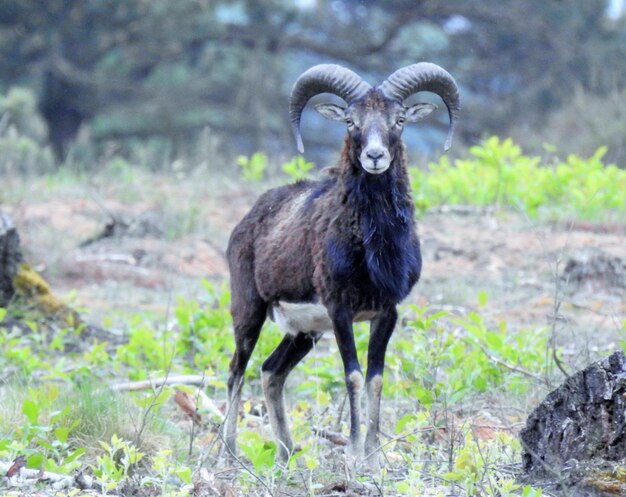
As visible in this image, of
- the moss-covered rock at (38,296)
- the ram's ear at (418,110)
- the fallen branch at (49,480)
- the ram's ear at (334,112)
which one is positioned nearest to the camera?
the fallen branch at (49,480)

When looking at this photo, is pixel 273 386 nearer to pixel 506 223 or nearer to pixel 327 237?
pixel 327 237

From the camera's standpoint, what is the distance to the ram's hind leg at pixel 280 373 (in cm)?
711

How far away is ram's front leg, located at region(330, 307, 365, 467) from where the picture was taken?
20.4 feet

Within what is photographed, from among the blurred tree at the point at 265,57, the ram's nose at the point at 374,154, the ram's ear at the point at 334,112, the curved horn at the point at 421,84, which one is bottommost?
the ram's nose at the point at 374,154

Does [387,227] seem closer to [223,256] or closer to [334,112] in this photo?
[334,112]

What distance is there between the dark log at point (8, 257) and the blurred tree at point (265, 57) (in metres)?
16.7

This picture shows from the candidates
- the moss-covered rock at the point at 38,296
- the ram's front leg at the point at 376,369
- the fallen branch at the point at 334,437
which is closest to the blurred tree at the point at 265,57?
the moss-covered rock at the point at 38,296

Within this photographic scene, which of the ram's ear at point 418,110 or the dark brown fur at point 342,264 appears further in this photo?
the ram's ear at point 418,110

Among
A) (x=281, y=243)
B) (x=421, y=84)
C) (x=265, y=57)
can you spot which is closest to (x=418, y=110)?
(x=421, y=84)

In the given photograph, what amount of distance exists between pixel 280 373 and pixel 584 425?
8.54ft

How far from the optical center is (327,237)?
6.71 m

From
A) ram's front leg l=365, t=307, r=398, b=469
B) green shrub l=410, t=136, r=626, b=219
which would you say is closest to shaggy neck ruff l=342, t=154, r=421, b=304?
ram's front leg l=365, t=307, r=398, b=469

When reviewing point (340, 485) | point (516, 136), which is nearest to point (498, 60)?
point (516, 136)

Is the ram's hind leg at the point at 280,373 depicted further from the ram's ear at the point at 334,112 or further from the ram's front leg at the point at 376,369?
the ram's ear at the point at 334,112
